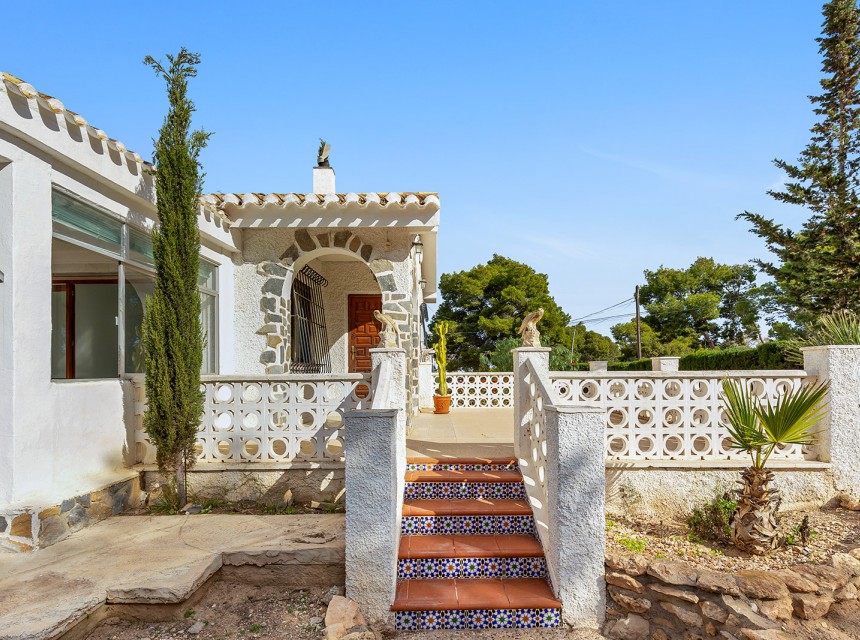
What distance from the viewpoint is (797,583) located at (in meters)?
3.51

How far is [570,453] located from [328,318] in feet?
23.0

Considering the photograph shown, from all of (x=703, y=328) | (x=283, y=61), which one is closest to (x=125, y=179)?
(x=283, y=61)

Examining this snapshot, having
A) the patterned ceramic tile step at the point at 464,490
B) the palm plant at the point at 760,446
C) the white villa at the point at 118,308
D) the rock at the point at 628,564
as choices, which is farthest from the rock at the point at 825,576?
the white villa at the point at 118,308

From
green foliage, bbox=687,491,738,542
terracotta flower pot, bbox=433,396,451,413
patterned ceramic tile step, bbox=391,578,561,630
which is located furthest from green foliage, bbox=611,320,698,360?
patterned ceramic tile step, bbox=391,578,561,630

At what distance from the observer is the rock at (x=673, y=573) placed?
3.46 m

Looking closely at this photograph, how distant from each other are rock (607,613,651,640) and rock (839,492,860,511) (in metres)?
2.90

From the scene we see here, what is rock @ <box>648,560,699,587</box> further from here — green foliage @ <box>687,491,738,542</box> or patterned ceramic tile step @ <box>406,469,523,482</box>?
patterned ceramic tile step @ <box>406,469,523,482</box>

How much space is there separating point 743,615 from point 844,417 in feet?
9.41

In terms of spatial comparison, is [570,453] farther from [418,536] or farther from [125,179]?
[125,179]

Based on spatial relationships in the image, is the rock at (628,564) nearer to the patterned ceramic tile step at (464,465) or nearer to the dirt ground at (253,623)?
the dirt ground at (253,623)

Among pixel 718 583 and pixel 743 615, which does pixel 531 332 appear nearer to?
pixel 718 583

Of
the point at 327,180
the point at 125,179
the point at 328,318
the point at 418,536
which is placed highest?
the point at 327,180

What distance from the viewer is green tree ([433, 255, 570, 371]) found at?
1024 inches

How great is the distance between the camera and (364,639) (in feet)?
10.1
